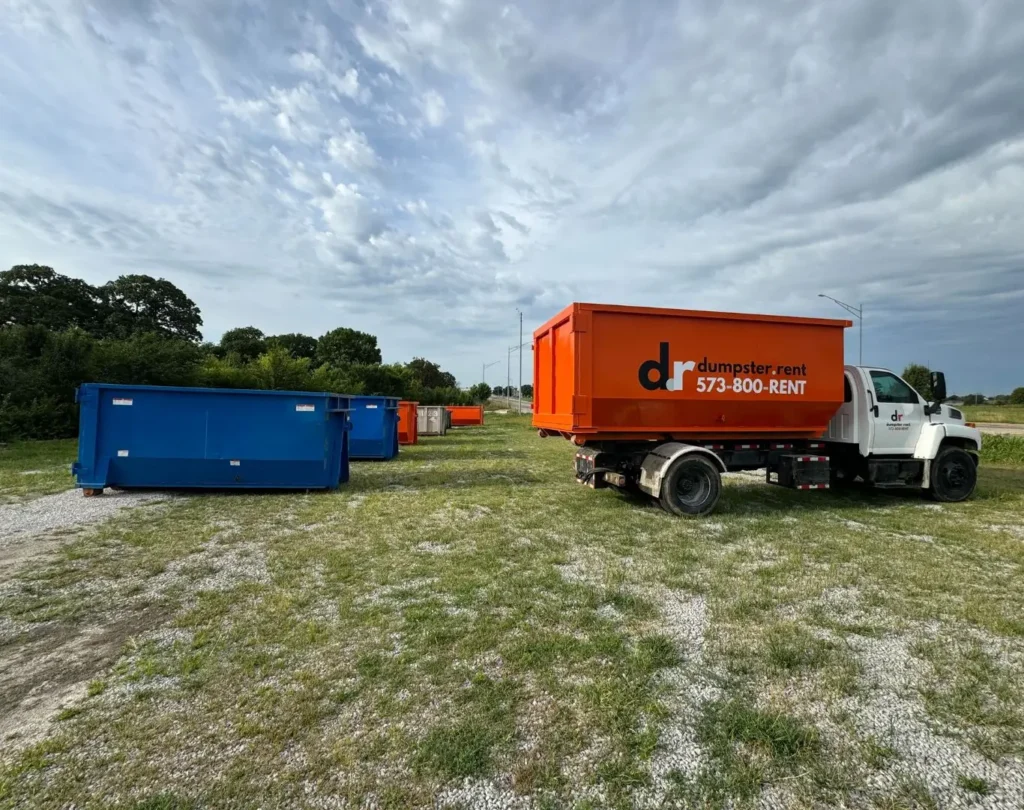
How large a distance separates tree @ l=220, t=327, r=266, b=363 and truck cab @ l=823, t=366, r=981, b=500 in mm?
46518

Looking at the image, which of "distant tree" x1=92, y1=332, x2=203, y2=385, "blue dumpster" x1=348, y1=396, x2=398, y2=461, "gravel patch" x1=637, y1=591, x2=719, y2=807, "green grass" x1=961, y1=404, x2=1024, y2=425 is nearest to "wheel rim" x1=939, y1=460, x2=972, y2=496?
"gravel patch" x1=637, y1=591, x2=719, y2=807

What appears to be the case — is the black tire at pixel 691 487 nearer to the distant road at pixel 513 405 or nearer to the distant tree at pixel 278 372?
the distant tree at pixel 278 372

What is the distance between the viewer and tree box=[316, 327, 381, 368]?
63688mm

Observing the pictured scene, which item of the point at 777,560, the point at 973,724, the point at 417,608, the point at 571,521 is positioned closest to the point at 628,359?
the point at 571,521

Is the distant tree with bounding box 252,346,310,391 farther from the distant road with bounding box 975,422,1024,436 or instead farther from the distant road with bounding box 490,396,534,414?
the distant road with bounding box 975,422,1024,436

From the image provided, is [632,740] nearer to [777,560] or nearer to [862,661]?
[862,661]

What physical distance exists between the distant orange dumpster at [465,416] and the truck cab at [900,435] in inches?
996

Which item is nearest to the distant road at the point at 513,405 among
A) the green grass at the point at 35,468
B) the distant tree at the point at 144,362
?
the distant tree at the point at 144,362

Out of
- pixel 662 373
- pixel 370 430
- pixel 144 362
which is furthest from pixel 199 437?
pixel 144 362

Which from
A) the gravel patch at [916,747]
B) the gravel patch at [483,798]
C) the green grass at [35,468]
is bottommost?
the gravel patch at [483,798]

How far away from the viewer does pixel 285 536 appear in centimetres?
675

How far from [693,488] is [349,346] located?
62091 millimetres

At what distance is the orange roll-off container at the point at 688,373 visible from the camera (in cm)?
790

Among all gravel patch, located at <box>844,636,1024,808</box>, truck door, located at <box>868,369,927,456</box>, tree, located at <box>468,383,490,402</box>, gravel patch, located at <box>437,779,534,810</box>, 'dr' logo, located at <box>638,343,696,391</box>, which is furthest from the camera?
tree, located at <box>468,383,490,402</box>
